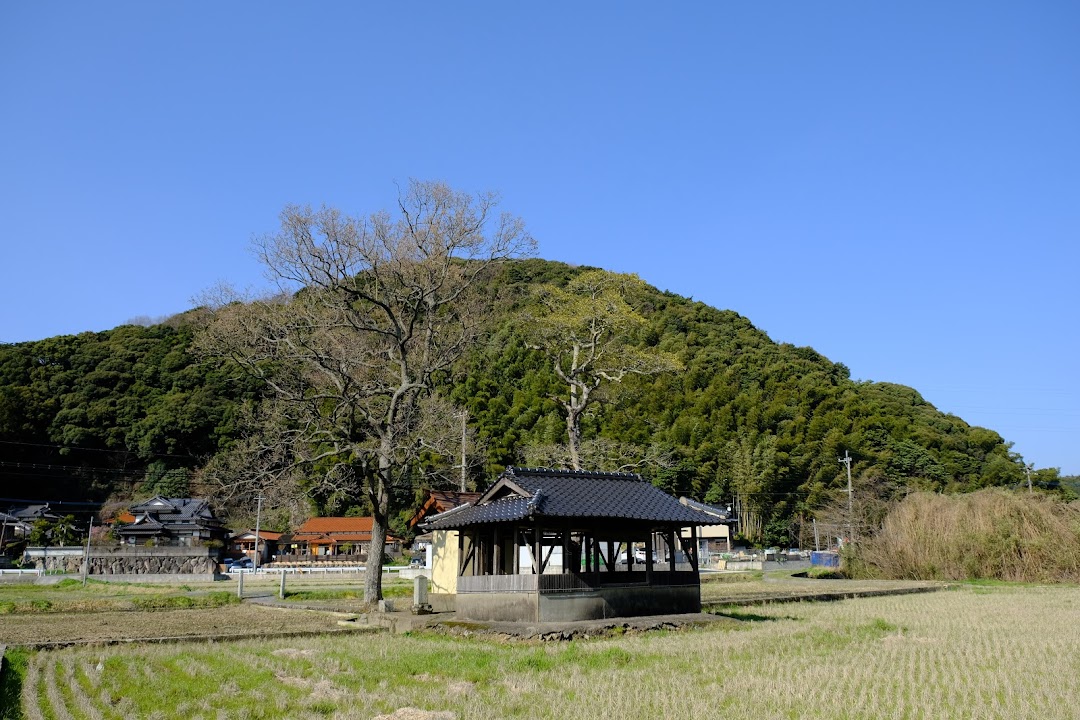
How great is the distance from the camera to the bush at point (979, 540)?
28625mm

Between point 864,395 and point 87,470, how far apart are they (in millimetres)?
63475

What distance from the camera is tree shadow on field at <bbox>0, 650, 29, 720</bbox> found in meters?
7.52

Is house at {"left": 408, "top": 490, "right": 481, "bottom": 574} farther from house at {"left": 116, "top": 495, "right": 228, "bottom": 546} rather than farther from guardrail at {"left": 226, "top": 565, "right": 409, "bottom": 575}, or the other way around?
house at {"left": 116, "top": 495, "right": 228, "bottom": 546}

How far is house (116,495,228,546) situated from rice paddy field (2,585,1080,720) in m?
39.2

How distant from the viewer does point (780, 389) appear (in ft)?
195

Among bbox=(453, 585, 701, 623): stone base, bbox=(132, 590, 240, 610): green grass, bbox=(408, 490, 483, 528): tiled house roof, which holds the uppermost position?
bbox=(408, 490, 483, 528): tiled house roof

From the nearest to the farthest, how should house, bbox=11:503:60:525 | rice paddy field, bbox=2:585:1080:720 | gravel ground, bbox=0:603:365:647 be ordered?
1. rice paddy field, bbox=2:585:1080:720
2. gravel ground, bbox=0:603:365:647
3. house, bbox=11:503:60:525

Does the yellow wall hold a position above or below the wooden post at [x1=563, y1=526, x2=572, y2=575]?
below

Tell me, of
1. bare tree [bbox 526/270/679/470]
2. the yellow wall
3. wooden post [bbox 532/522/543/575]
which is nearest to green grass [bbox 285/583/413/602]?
the yellow wall

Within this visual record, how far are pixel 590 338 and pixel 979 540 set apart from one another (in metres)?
17.5

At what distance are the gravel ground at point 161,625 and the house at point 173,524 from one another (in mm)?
29150

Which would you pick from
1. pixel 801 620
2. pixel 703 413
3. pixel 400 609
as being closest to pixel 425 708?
pixel 801 620

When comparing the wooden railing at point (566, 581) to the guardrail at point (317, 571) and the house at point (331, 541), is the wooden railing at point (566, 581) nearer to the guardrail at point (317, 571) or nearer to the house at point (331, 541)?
the guardrail at point (317, 571)

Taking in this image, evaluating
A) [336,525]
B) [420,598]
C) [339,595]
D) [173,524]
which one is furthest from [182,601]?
[336,525]
